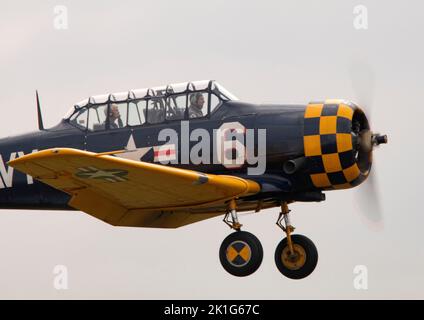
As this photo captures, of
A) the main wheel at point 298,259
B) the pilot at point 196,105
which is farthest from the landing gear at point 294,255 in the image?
the pilot at point 196,105

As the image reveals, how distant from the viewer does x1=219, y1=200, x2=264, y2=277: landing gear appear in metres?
19.4

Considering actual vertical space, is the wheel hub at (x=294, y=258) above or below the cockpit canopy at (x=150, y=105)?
below

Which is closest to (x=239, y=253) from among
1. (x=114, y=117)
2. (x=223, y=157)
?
(x=223, y=157)

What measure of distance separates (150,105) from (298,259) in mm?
3308

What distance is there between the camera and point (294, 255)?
65.8 feet

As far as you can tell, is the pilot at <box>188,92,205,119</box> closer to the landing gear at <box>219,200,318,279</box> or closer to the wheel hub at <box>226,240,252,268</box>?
the landing gear at <box>219,200,318,279</box>

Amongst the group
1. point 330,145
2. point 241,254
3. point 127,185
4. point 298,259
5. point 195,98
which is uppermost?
point 195,98

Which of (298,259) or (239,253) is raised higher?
(239,253)

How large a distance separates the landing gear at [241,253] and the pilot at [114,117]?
2606 mm

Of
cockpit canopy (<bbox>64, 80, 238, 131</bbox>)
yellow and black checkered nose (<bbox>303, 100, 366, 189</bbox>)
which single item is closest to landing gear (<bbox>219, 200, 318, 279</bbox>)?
yellow and black checkered nose (<bbox>303, 100, 366, 189</bbox>)

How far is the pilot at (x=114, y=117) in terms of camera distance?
2061 cm

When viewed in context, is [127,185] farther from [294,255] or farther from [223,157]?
[294,255]

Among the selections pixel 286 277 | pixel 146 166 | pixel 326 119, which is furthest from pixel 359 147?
pixel 146 166

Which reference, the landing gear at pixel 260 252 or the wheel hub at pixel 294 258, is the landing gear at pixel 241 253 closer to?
the landing gear at pixel 260 252
